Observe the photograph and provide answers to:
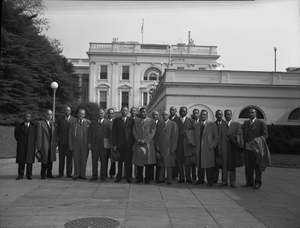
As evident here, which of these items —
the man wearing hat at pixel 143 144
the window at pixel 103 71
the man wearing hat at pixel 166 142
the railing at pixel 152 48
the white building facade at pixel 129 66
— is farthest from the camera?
the window at pixel 103 71

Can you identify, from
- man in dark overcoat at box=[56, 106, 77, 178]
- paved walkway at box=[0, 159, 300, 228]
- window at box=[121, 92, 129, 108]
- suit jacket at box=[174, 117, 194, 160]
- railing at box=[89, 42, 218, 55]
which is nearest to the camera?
paved walkway at box=[0, 159, 300, 228]

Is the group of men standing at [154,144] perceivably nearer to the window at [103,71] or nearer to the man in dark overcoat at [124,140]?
the man in dark overcoat at [124,140]

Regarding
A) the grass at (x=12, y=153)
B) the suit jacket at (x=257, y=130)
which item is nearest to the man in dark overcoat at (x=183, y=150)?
the suit jacket at (x=257, y=130)

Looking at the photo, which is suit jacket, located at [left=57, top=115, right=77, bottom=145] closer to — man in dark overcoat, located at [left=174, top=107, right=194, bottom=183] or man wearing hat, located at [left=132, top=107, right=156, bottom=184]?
man wearing hat, located at [left=132, top=107, right=156, bottom=184]

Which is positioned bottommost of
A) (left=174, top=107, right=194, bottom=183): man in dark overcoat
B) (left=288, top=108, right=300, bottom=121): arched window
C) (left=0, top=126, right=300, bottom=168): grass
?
(left=0, top=126, right=300, bottom=168): grass

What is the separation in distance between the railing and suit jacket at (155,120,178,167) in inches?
2453

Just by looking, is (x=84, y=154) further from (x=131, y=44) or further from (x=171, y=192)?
(x=131, y=44)

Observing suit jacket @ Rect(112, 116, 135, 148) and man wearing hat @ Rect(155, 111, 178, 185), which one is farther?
suit jacket @ Rect(112, 116, 135, 148)

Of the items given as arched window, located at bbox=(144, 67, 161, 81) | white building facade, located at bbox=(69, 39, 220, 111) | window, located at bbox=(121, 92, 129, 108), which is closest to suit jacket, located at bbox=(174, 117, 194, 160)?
Answer: white building facade, located at bbox=(69, 39, 220, 111)

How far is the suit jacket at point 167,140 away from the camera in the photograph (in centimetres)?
1057

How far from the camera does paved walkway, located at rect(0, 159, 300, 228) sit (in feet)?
20.4

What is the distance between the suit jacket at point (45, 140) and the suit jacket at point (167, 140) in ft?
10.8

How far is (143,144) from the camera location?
34.4 ft

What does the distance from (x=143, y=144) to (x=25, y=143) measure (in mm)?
3719
